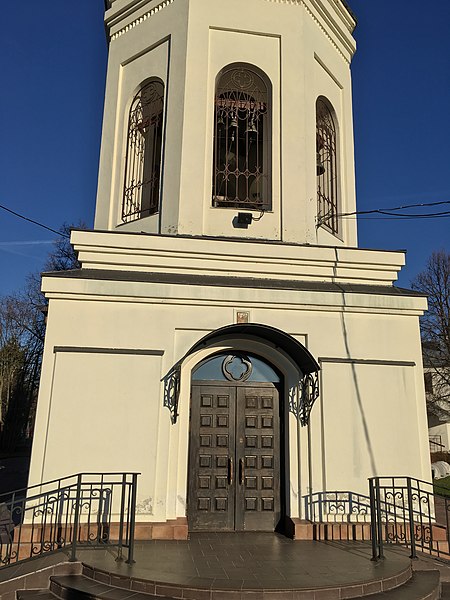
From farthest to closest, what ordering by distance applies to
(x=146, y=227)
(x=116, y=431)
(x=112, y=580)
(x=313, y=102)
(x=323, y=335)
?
(x=313, y=102), (x=146, y=227), (x=323, y=335), (x=116, y=431), (x=112, y=580)

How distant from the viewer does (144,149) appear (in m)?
11.0

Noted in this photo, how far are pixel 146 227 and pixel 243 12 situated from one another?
470cm

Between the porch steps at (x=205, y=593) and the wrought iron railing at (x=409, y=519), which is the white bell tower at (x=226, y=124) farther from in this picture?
the porch steps at (x=205, y=593)

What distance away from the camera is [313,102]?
10508mm

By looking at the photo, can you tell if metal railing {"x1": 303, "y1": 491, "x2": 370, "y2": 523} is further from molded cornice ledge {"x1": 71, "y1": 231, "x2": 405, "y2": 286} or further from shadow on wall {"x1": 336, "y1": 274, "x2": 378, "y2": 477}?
molded cornice ledge {"x1": 71, "y1": 231, "x2": 405, "y2": 286}

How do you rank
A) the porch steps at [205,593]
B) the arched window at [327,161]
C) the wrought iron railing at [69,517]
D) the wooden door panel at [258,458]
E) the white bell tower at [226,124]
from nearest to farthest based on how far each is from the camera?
the porch steps at [205,593], the wrought iron railing at [69,517], the wooden door panel at [258,458], the white bell tower at [226,124], the arched window at [327,161]

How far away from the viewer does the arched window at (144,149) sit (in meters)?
10.6

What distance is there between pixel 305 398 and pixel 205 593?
12.1 ft

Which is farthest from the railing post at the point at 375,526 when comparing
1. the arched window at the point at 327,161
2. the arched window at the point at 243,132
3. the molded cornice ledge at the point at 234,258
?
the arched window at the point at 327,161

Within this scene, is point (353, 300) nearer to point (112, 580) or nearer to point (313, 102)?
point (313, 102)

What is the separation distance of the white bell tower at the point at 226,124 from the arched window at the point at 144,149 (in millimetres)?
21

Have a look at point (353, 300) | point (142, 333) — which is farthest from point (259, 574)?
point (353, 300)

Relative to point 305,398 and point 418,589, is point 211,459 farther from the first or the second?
point 418,589

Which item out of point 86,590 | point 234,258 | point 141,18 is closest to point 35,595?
point 86,590
